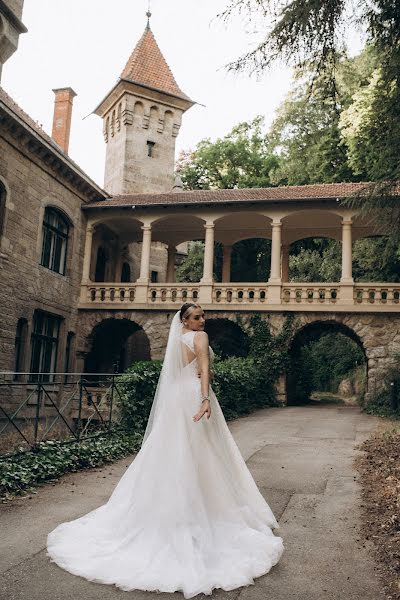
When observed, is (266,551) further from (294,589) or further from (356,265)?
(356,265)

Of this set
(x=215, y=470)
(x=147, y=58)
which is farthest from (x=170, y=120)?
(x=215, y=470)

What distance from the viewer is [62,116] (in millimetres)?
22656

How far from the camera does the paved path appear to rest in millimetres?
3314

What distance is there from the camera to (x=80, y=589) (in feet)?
10.7

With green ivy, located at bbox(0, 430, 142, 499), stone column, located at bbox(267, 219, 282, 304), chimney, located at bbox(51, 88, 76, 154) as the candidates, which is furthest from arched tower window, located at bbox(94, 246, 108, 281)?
green ivy, located at bbox(0, 430, 142, 499)

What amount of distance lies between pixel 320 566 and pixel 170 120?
85.1 ft

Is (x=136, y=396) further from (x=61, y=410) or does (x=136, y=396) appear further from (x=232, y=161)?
(x=232, y=161)

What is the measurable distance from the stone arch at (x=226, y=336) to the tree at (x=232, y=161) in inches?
557

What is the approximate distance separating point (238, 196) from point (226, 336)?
515cm

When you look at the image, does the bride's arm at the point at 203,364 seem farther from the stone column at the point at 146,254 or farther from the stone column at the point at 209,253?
the stone column at the point at 146,254

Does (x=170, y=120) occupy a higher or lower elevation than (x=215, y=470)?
higher

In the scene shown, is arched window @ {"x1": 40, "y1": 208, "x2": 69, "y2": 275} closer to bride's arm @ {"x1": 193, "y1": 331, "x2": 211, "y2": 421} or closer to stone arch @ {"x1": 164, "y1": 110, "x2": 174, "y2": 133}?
stone arch @ {"x1": 164, "y1": 110, "x2": 174, "y2": 133}

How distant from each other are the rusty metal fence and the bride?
128 inches

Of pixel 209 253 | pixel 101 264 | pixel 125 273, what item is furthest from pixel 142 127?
pixel 209 253
